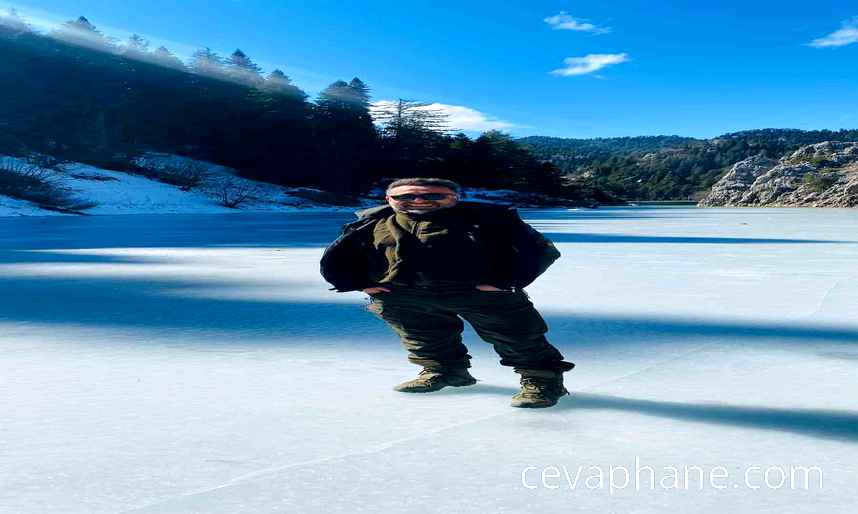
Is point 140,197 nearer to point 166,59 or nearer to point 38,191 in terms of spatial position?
point 38,191

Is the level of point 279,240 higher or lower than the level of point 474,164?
lower

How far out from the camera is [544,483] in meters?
2.08

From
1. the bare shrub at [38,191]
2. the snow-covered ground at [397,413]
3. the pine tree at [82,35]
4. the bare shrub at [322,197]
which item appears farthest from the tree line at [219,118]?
the snow-covered ground at [397,413]

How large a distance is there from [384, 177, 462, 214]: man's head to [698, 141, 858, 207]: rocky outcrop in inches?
1864

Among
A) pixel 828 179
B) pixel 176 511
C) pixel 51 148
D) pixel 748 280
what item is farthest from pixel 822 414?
pixel 828 179

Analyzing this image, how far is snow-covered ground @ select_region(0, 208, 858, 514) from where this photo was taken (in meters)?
2.01

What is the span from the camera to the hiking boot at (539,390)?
2.87 m

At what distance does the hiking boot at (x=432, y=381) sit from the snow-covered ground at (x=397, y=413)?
0.05m

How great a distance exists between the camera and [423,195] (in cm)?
276

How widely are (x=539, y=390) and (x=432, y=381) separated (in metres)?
0.45

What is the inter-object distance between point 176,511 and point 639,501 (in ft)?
3.65

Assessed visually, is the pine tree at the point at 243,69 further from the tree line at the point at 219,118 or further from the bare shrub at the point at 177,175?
the bare shrub at the point at 177,175

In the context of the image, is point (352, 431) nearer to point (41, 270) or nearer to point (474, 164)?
point (41, 270)

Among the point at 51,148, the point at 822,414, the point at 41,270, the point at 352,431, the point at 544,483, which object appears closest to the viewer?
the point at 544,483
